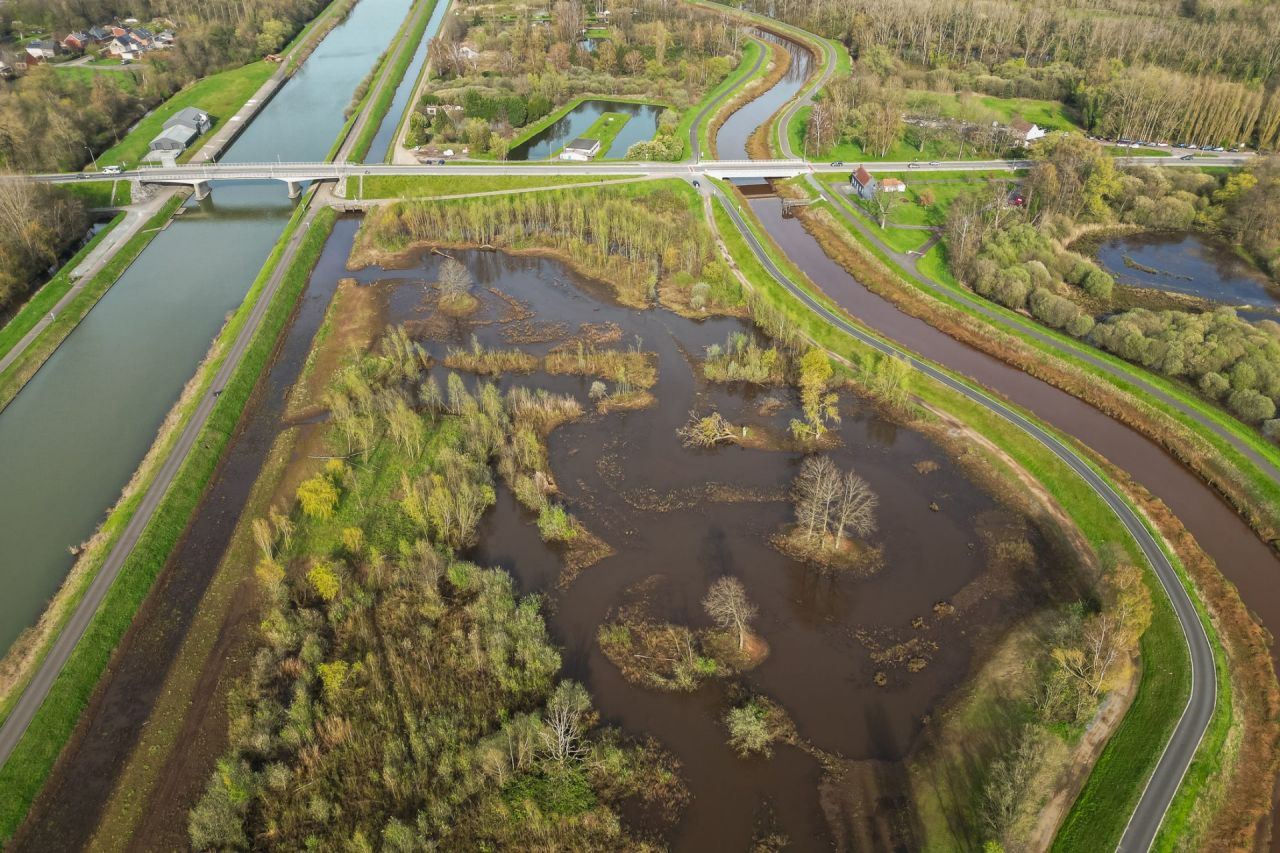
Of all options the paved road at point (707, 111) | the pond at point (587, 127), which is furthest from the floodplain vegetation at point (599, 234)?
the pond at point (587, 127)

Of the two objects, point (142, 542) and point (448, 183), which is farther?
point (448, 183)

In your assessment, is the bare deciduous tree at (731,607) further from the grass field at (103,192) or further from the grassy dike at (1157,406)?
the grass field at (103,192)

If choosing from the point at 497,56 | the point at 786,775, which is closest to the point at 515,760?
the point at 786,775

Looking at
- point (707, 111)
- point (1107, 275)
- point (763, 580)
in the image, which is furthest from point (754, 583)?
point (707, 111)

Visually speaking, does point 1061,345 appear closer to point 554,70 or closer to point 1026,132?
point 1026,132

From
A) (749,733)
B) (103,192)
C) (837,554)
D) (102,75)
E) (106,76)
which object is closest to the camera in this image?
(749,733)

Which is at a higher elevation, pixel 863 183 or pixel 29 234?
pixel 863 183
